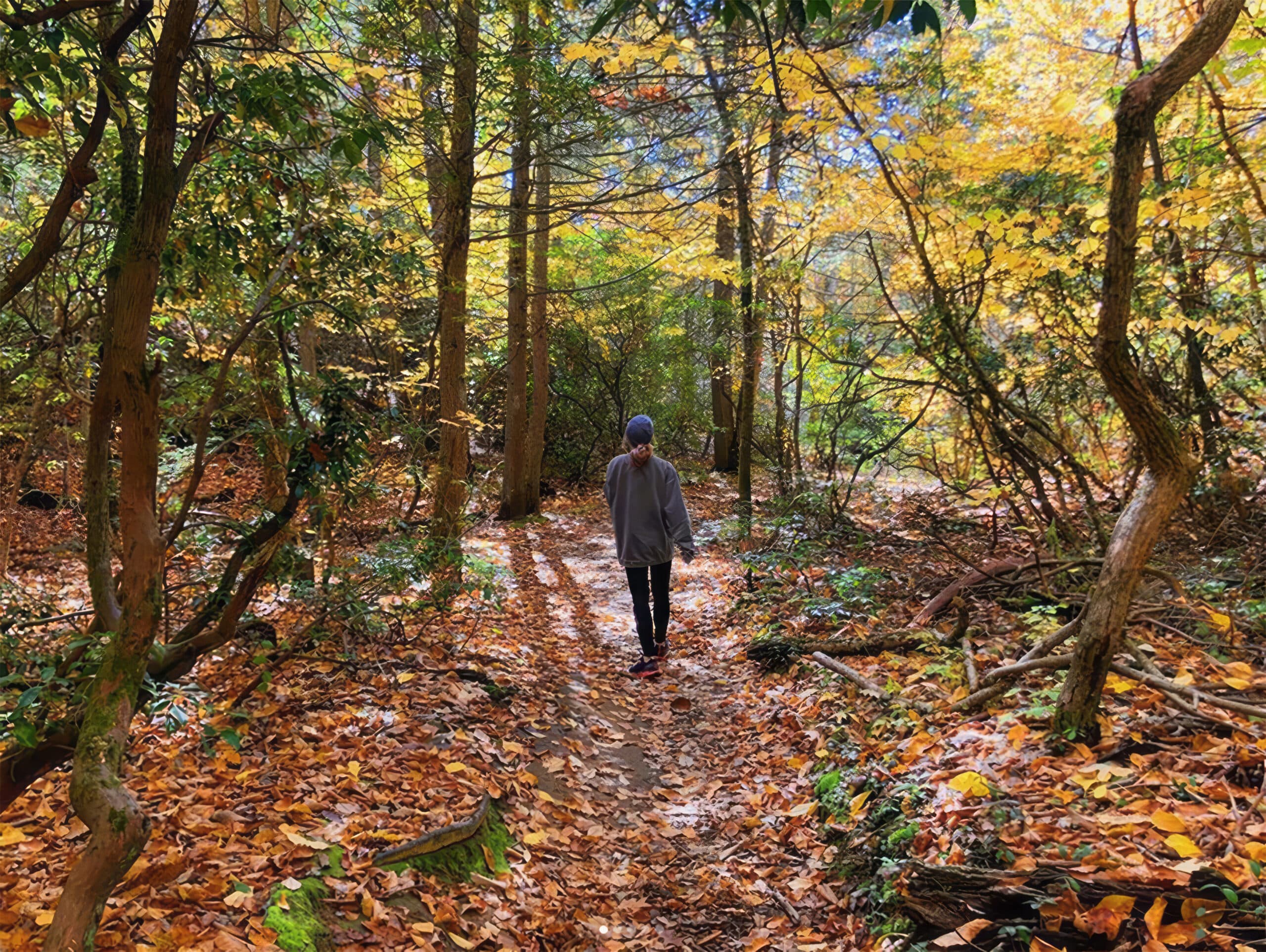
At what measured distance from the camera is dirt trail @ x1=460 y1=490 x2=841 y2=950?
3410 millimetres

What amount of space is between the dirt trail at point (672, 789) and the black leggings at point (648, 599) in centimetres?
38

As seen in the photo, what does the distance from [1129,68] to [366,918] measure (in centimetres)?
1151

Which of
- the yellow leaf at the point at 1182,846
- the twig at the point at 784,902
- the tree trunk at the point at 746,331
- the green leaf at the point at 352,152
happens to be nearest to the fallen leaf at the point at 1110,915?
the yellow leaf at the point at 1182,846

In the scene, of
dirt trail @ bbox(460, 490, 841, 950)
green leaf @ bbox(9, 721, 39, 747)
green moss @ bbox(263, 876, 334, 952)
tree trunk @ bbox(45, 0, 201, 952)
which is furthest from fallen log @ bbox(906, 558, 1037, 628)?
green leaf @ bbox(9, 721, 39, 747)

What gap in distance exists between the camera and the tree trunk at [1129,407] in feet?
9.43

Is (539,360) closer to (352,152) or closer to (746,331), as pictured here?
(746,331)

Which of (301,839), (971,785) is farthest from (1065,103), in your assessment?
(301,839)

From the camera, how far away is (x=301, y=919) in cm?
273

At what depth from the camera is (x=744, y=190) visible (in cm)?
933

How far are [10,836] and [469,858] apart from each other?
1.90 meters

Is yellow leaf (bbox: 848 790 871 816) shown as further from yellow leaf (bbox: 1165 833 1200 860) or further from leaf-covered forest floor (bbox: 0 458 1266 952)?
yellow leaf (bbox: 1165 833 1200 860)

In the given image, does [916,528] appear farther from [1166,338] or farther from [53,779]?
[53,779]

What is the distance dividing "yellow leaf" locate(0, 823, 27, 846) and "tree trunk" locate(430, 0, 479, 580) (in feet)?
10.1

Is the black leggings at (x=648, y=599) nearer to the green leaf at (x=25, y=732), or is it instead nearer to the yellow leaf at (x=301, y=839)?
the yellow leaf at (x=301, y=839)
